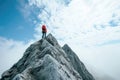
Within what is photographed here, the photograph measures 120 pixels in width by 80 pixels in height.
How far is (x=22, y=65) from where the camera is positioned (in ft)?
130

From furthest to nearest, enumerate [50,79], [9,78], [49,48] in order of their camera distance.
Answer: [9,78] → [49,48] → [50,79]

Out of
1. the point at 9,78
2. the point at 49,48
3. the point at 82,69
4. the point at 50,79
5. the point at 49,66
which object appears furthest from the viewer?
the point at 82,69

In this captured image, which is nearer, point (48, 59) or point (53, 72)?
point (53, 72)

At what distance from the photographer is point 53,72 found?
2489 cm

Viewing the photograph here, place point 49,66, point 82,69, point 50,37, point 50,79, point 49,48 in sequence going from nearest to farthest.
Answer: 1. point 50,79
2. point 49,66
3. point 49,48
4. point 50,37
5. point 82,69

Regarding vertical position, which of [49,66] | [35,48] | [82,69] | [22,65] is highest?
[35,48]

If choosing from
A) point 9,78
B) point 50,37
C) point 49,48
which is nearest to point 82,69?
point 50,37

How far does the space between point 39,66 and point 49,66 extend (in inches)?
93.8

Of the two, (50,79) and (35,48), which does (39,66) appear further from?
(35,48)

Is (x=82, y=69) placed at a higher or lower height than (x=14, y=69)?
lower

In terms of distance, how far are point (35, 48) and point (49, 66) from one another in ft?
49.9

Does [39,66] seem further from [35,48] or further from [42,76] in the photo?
[35,48]

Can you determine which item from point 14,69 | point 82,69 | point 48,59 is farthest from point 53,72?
point 82,69

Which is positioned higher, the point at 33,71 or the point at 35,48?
the point at 35,48
